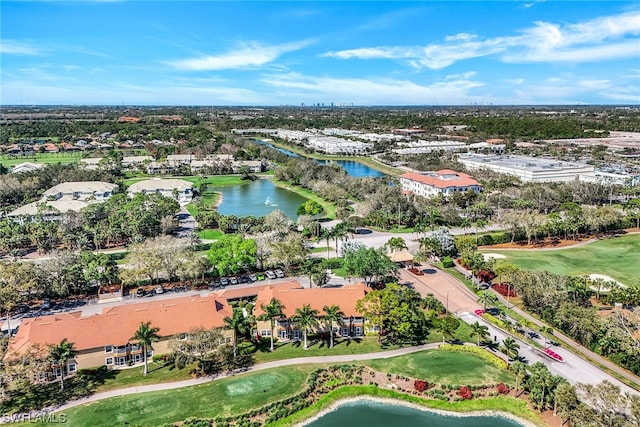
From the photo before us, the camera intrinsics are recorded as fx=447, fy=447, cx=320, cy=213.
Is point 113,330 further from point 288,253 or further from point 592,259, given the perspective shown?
point 592,259

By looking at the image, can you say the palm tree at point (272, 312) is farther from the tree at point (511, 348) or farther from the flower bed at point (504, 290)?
the flower bed at point (504, 290)

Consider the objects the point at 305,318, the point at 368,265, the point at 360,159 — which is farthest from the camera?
the point at 360,159

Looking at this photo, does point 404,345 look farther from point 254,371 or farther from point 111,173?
point 111,173

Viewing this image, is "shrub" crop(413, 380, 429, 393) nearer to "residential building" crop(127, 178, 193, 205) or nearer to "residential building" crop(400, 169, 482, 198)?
"residential building" crop(400, 169, 482, 198)

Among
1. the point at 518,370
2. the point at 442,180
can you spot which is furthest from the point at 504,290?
the point at 442,180

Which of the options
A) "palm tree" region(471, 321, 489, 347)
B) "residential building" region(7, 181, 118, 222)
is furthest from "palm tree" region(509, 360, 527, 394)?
"residential building" region(7, 181, 118, 222)

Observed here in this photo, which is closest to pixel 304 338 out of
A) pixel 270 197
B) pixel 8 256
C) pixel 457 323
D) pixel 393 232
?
pixel 457 323

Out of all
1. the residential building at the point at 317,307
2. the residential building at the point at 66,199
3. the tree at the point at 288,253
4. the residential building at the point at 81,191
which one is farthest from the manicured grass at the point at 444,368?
the residential building at the point at 81,191

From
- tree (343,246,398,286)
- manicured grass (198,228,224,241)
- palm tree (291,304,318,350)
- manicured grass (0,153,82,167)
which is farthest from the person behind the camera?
manicured grass (0,153,82,167)
